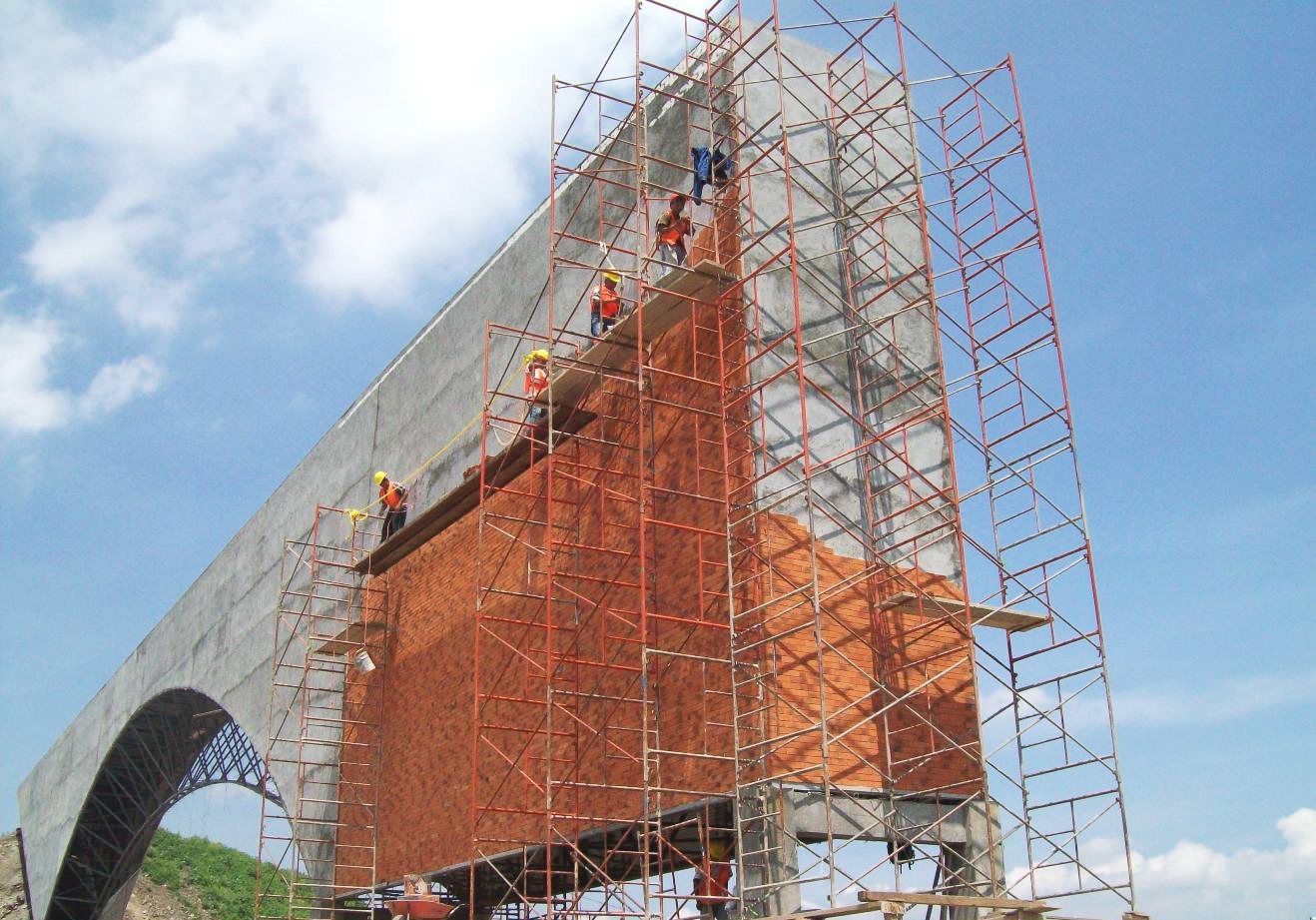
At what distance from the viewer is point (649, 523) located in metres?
16.2

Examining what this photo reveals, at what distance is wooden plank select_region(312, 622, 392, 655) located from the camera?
23.9 m

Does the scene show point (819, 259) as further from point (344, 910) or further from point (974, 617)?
point (344, 910)

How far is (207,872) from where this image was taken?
6781cm

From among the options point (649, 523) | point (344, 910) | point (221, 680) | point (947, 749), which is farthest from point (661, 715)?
point (221, 680)

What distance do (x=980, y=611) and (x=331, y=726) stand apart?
47.7 feet

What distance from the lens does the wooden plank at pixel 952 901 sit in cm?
1241

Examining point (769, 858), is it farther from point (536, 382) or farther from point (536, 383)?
point (536, 382)

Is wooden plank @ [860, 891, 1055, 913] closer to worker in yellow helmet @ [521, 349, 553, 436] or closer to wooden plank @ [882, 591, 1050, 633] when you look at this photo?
wooden plank @ [882, 591, 1050, 633]

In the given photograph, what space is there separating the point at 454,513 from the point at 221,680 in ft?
44.7

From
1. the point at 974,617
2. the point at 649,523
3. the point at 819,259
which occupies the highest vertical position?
the point at 819,259

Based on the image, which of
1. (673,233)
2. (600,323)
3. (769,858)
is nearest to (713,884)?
(769,858)

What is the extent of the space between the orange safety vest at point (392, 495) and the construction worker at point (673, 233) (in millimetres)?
8506

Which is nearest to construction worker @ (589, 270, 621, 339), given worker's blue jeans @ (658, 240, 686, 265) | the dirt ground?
worker's blue jeans @ (658, 240, 686, 265)

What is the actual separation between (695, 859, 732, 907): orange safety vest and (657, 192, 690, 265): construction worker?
293 inches
